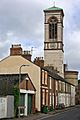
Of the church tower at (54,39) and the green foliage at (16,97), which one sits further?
the church tower at (54,39)

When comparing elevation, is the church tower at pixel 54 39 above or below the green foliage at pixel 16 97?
above

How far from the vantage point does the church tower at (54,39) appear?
107 m

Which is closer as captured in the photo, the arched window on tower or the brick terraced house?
the brick terraced house

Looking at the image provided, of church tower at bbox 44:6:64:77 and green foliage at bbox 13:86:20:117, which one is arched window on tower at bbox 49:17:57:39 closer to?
church tower at bbox 44:6:64:77

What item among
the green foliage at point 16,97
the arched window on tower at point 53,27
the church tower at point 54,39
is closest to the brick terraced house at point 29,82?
the green foliage at point 16,97

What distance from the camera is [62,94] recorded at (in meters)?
81.3

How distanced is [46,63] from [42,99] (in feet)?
167

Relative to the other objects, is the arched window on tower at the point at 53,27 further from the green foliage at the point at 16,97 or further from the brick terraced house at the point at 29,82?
the green foliage at the point at 16,97

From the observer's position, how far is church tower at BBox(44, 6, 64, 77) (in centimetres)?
10731

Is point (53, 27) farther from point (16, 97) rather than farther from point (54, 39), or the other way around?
point (16, 97)

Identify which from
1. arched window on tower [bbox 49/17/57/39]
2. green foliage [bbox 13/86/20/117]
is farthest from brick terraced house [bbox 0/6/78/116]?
arched window on tower [bbox 49/17/57/39]

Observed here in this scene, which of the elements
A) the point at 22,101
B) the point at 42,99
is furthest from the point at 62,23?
the point at 22,101

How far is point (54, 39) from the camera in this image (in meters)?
111

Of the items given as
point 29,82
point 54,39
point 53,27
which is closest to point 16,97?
point 29,82
